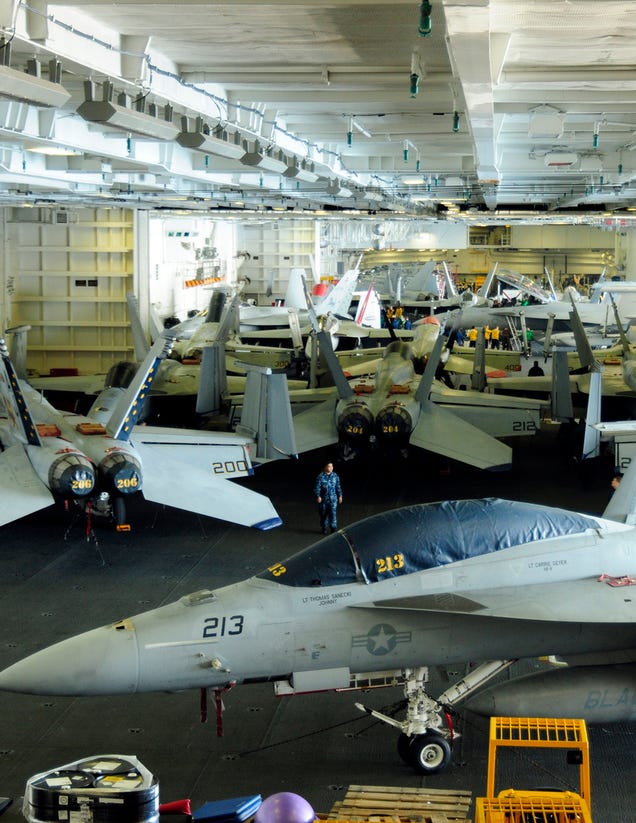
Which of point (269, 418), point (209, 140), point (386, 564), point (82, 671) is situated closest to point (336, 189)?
point (269, 418)

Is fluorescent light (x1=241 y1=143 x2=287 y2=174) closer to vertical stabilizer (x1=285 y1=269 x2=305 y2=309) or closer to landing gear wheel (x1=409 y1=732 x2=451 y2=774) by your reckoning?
landing gear wheel (x1=409 y1=732 x2=451 y2=774)

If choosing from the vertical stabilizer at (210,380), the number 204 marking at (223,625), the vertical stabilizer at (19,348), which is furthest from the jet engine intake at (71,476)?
the vertical stabilizer at (19,348)

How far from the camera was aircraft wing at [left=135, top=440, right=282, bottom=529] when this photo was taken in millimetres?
13289

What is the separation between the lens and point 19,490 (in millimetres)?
13078

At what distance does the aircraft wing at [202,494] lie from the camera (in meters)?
13.3

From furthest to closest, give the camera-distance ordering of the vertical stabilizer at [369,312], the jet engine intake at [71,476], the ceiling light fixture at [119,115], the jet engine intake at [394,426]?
the vertical stabilizer at [369,312]
the jet engine intake at [394,426]
the jet engine intake at [71,476]
the ceiling light fixture at [119,115]

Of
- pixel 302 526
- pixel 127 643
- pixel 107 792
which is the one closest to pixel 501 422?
pixel 302 526

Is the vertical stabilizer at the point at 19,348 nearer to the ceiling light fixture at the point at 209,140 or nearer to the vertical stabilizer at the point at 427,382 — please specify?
the vertical stabilizer at the point at 427,382

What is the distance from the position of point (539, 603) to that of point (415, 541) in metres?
0.98

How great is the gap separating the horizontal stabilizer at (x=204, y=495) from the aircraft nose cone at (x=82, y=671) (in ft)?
19.0

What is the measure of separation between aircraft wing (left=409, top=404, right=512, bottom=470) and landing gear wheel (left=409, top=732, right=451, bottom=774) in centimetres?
877

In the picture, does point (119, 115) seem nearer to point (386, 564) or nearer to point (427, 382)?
point (386, 564)

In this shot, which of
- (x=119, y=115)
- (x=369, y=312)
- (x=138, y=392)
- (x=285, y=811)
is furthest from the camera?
(x=369, y=312)

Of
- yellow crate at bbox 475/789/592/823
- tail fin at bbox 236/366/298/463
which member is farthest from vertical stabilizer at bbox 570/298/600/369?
yellow crate at bbox 475/789/592/823
